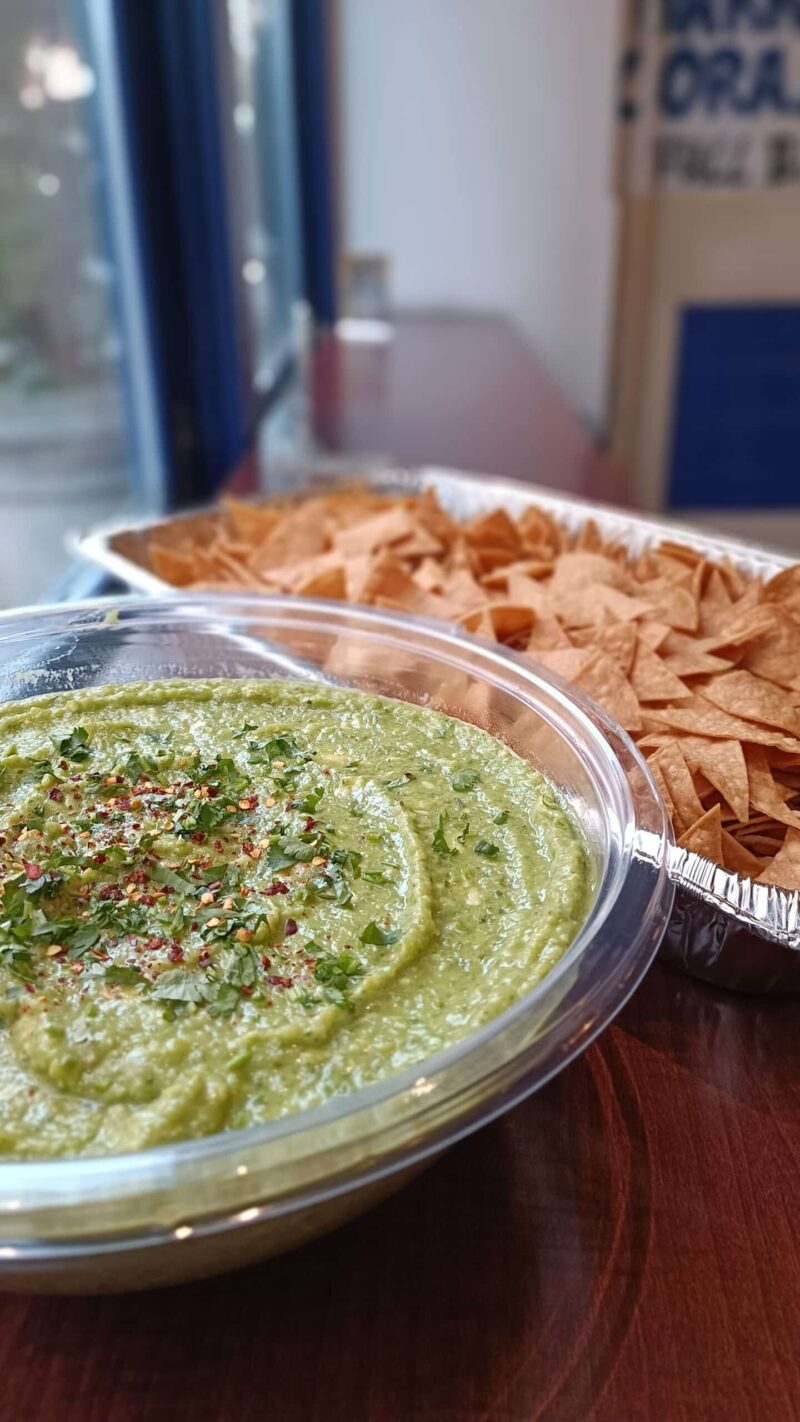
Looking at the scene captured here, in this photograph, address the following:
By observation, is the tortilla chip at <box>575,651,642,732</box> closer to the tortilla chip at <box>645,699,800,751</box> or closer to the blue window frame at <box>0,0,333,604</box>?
the tortilla chip at <box>645,699,800,751</box>

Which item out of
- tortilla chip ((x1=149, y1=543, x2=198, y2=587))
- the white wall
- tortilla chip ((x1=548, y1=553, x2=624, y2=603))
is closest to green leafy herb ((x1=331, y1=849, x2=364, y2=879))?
tortilla chip ((x1=548, y1=553, x2=624, y2=603))

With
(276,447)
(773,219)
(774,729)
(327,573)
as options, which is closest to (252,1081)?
(774,729)

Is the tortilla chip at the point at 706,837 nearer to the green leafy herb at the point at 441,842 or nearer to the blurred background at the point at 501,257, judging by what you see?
the green leafy herb at the point at 441,842

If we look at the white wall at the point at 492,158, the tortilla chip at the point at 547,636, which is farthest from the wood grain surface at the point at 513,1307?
the white wall at the point at 492,158

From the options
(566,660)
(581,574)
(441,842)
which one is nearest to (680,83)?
(581,574)

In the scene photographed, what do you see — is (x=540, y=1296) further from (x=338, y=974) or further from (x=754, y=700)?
(x=754, y=700)
